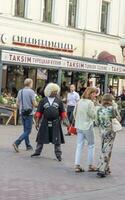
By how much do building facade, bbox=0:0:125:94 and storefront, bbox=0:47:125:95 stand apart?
103 mm

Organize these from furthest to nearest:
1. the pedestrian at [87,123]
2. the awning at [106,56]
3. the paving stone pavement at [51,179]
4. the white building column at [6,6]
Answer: the awning at [106,56]
the white building column at [6,6]
the pedestrian at [87,123]
the paving stone pavement at [51,179]

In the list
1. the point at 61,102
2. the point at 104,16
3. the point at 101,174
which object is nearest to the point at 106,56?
the point at 104,16

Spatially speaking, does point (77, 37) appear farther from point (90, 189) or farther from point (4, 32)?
point (90, 189)

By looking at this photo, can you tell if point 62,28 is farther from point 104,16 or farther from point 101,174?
point 101,174

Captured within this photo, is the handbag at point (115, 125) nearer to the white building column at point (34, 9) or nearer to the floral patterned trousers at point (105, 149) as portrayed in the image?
the floral patterned trousers at point (105, 149)

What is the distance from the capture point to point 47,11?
105ft

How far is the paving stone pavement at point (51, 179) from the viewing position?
31.5 ft

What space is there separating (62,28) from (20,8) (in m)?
3.19

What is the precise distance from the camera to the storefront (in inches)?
925

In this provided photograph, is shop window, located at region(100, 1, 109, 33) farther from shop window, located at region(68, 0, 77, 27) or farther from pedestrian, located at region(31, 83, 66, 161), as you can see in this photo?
pedestrian, located at region(31, 83, 66, 161)

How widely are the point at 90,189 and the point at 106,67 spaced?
18.5 m

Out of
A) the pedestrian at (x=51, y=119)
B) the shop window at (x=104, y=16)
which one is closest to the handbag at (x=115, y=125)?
the pedestrian at (x=51, y=119)

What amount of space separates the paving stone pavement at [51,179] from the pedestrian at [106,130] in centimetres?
27

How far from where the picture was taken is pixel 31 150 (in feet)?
49.0
